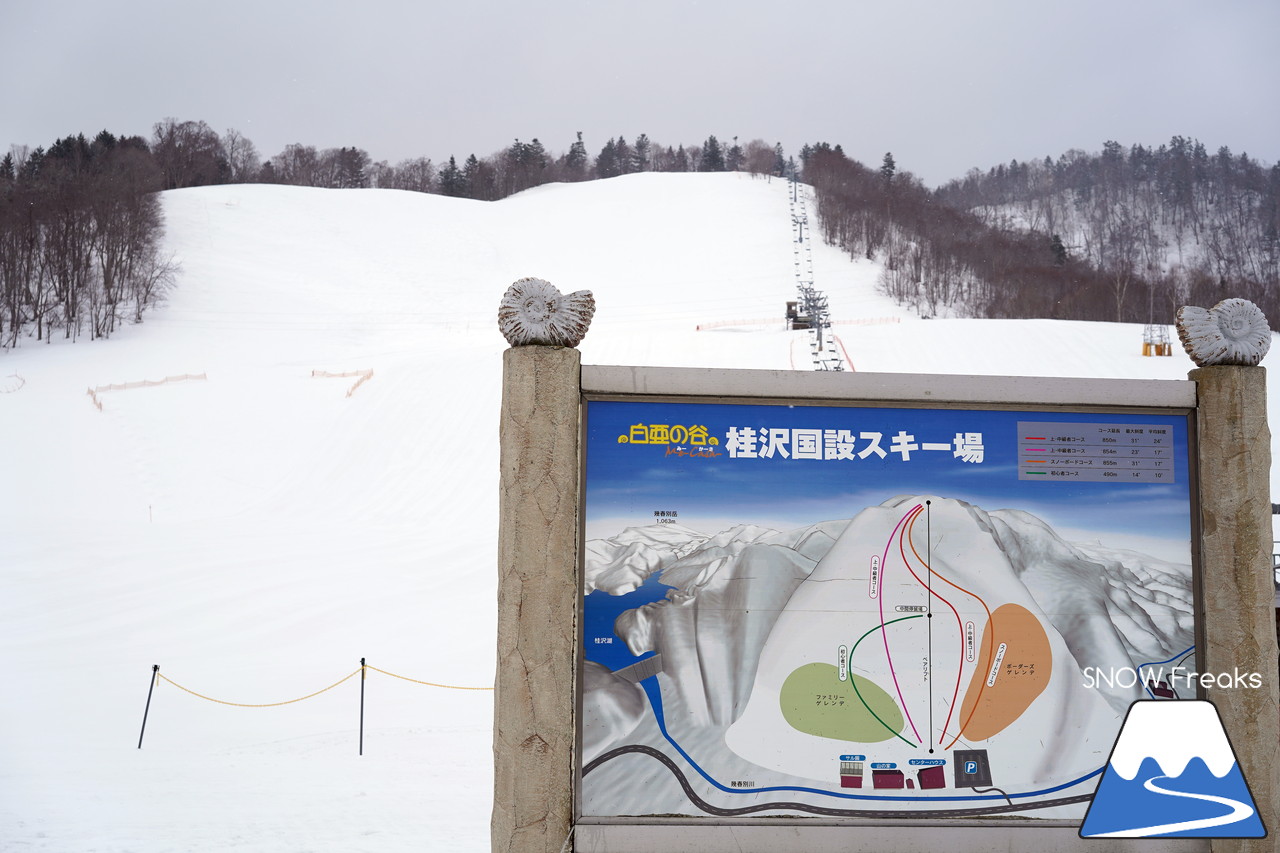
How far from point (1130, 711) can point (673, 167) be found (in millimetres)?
112402

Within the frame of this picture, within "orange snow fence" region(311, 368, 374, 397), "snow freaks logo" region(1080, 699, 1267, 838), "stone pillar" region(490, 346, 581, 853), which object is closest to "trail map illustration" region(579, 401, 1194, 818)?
"stone pillar" region(490, 346, 581, 853)

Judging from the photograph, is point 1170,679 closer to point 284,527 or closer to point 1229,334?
point 1229,334

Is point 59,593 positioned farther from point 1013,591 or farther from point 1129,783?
point 1129,783

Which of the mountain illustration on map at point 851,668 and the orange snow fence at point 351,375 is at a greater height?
the orange snow fence at point 351,375

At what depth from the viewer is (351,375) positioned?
89.9 ft

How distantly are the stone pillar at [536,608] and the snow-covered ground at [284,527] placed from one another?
95.7 inches

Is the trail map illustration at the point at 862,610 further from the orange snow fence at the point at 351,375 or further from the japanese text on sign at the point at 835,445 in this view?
the orange snow fence at the point at 351,375

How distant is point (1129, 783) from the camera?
5.89 ft

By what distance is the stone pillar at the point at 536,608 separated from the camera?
3.80 metres

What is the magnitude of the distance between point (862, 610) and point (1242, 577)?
1666mm

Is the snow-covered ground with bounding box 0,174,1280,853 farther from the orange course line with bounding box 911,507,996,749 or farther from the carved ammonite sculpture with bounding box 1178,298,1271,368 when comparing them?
the carved ammonite sculpture with bounding box 1178,298,1271,368

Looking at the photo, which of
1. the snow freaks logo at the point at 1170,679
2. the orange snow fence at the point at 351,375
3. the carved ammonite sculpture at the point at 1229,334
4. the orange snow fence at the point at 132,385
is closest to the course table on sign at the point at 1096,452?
the carved ammonite sculpture at the point at 1229,334

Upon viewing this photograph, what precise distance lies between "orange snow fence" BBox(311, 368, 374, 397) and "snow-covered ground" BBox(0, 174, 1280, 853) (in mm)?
431

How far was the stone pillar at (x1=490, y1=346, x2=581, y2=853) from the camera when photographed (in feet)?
12.5
